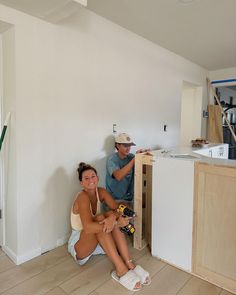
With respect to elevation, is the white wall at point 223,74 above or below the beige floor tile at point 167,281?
above

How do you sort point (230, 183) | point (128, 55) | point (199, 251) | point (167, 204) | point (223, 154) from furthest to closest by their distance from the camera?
point (223, 154)
point (128, 55)
point (167, 204)
point (199, 251)
point (230, 183)

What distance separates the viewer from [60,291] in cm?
158

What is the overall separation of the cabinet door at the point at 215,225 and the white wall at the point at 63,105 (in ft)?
3.70

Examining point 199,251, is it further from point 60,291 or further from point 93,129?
point 93,129

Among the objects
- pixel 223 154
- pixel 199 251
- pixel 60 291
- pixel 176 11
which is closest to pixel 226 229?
pixel 199 251

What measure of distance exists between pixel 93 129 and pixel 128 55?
3.37 ft

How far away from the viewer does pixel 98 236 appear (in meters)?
1.78

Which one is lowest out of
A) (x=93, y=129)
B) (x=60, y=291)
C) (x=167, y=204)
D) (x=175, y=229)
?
(x=60, y=291)

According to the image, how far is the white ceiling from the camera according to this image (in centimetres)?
173

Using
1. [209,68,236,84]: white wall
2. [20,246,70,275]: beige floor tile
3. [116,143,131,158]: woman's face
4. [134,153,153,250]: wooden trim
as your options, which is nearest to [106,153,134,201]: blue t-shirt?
[116,143,131,158]: woman's face

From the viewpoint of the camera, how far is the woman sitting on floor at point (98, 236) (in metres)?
1.70

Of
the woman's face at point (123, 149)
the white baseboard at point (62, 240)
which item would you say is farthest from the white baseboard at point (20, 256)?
the woman's face at point (123, 149)

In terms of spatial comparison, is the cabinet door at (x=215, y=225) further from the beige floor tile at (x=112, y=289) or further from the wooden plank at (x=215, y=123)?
the wooden plank at (x=215, y=123)

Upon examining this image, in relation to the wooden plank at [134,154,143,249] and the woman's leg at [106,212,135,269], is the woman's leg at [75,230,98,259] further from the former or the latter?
the wooden plank at [134,154,143,249]
